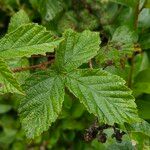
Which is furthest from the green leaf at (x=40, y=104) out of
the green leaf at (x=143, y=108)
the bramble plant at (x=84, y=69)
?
the green leaf at (x=143, y=108)

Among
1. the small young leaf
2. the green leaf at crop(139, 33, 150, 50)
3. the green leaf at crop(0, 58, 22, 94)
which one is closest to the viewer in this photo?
the green leaf at crop(0, 58, 22, 94)

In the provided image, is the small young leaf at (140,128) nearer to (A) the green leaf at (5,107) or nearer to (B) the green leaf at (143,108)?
(B) the green leaf at (143,108)

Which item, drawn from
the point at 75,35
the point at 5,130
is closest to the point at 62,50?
the point at 75,35

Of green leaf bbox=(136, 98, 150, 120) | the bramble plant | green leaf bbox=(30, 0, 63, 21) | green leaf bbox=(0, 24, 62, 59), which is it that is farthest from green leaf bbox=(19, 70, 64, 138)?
green leaf bbox=(30, 0, 63, 21)

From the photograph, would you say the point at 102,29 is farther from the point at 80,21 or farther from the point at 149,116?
the point at 149,116

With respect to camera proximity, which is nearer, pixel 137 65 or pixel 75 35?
pixel 75 35

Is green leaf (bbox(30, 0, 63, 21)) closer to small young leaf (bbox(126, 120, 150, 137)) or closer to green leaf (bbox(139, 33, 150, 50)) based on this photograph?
green leaf (bbox(139, 33, 150, 50))
